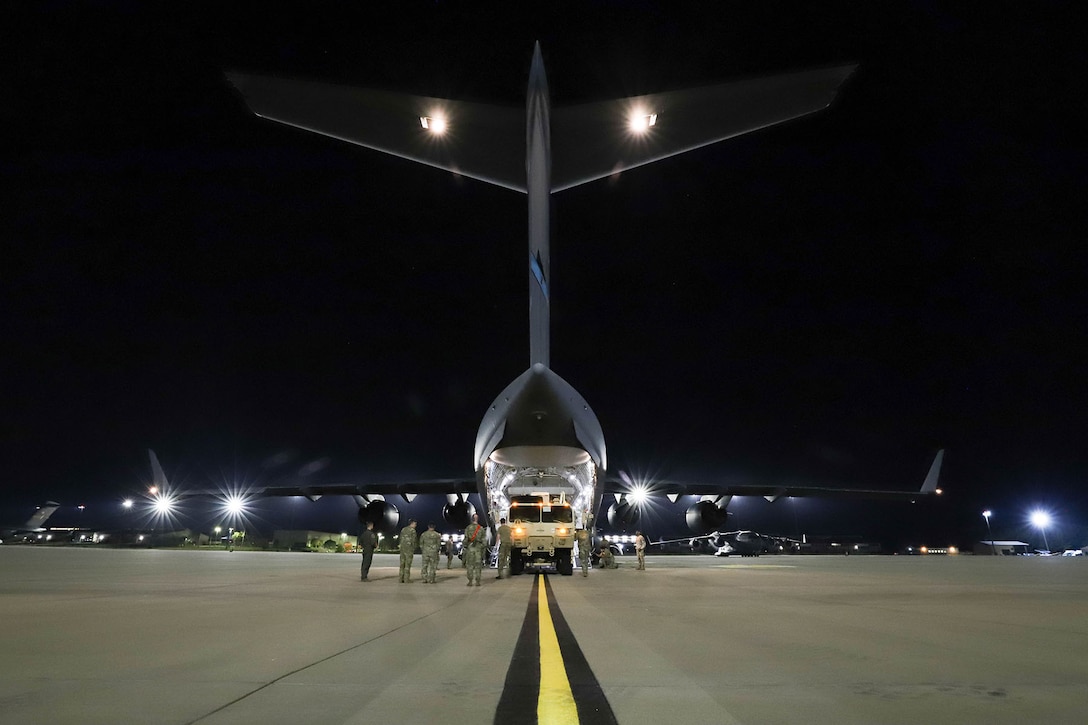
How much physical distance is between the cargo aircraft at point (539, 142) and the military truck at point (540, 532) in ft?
4.86

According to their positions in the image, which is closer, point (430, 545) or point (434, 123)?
point (430, 545)

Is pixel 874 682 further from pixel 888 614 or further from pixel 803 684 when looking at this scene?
pixel 888 614

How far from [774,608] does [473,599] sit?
4825 mm

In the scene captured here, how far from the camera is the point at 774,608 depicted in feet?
33.6

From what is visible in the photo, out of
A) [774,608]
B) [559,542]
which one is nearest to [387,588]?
[559,542]

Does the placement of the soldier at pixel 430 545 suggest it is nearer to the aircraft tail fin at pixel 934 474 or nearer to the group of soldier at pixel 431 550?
the group of soldier at pixel 431 550

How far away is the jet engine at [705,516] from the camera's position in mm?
30422

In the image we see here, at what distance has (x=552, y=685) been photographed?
471 centimetres

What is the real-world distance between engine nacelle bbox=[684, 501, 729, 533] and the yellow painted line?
24476mm

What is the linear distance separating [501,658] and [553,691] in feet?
4.74

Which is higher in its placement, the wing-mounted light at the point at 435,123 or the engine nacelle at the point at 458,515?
the wing-mounted light at the point at 435,123

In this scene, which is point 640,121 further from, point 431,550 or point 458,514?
point 458,514

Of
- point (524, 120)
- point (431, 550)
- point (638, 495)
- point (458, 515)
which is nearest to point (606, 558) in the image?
point (638, 495)

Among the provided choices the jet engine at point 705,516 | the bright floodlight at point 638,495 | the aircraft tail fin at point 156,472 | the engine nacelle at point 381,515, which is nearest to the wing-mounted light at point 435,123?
the engine nacelle at point 381,515
